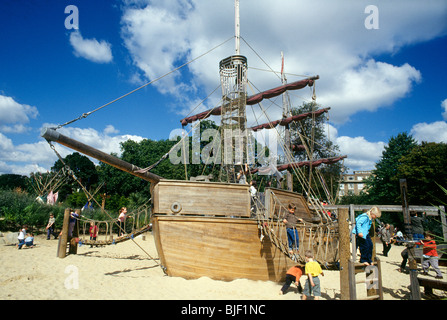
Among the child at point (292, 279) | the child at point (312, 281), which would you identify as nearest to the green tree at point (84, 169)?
the child at point (292, 279)

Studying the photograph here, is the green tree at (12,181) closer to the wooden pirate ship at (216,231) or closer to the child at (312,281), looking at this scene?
the wooden pirate ship at (216,231)

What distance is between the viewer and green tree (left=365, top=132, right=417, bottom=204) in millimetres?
29500

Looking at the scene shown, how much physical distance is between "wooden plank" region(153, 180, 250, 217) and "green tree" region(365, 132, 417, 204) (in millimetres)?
26327

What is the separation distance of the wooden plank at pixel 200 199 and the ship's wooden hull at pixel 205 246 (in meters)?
0.19

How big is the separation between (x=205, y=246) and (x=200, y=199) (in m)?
1.14

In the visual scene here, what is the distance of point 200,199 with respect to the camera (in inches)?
288

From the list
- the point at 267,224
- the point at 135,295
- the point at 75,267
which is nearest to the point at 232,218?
the point at 267,224

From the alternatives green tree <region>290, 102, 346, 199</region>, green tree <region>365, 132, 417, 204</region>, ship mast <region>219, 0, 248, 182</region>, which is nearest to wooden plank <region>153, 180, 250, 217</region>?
ship mast <region>219, 0, 248, 182</region>

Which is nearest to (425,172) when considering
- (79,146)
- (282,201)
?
(282,201)

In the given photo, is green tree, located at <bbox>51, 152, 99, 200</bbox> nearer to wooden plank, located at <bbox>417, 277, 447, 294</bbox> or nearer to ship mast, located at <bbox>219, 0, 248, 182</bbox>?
ship mast, located at <bbox>219, 0, 248, 182</bbox>

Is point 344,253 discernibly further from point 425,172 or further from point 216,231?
point 425,172

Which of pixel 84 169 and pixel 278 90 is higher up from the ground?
pixel 84 169
